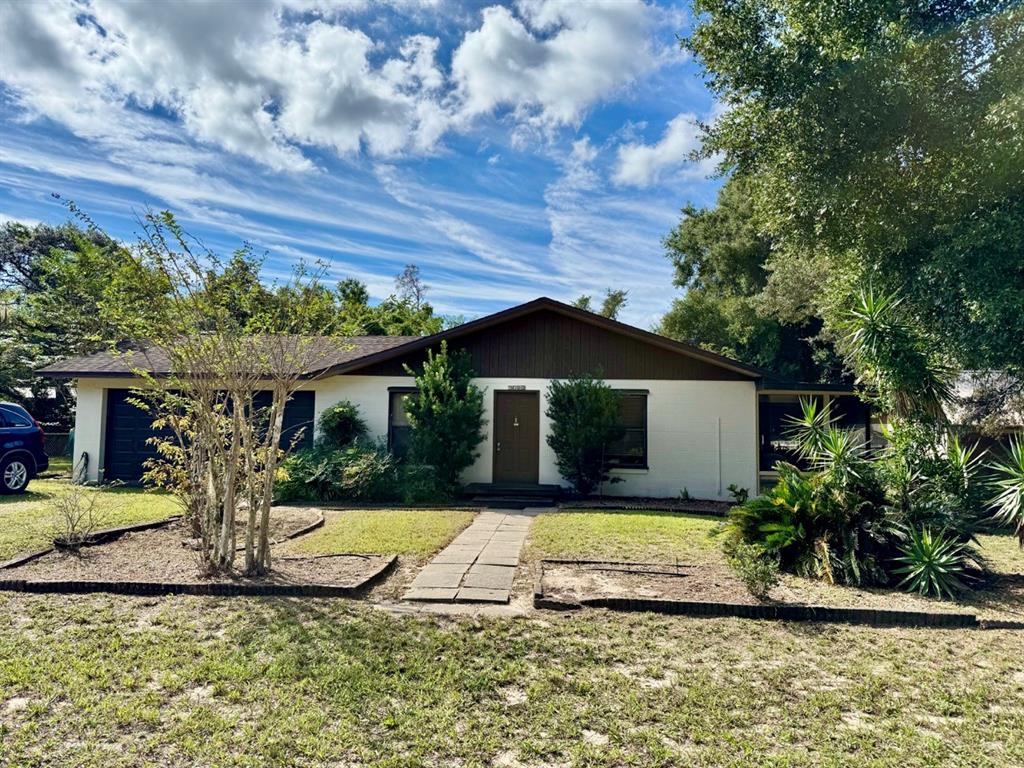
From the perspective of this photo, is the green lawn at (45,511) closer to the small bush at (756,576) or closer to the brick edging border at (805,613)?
the brick edging border at (805,613)

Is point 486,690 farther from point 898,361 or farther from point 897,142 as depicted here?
point 897,142

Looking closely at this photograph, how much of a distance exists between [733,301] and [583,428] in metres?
15.1

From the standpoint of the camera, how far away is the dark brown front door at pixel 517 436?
12.4m

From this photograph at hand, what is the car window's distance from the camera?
1118 cm

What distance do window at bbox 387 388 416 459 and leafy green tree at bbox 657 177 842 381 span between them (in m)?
13.9

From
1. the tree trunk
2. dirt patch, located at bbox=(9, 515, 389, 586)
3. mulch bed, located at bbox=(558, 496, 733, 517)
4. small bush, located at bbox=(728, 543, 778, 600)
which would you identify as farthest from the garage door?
small bush, located at bbox=(728, 543, 778, 600)

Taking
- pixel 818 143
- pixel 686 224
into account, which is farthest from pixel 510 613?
pixel 686 224

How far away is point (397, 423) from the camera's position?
12820 mm

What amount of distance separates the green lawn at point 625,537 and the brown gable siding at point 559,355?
3390 mm

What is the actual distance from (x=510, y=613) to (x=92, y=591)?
11.6ft

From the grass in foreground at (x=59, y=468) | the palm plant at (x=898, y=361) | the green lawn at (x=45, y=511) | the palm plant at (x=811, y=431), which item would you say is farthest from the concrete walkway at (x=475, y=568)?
the grass in foreground at (x=59, y=468)

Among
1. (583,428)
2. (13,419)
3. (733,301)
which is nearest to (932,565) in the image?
(583,428)

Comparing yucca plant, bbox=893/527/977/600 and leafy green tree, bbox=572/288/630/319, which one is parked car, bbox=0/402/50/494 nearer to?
yucca plant, bbox=893/527/977/600

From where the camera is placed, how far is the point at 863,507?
6000mm
